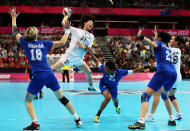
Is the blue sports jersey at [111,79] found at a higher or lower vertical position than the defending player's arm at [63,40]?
lower

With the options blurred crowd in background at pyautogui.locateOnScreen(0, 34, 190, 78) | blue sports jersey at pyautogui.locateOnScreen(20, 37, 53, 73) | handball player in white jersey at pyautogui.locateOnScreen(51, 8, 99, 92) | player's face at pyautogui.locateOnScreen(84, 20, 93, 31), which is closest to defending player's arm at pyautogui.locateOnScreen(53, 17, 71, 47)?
blue sports jersey at pyautogui.locateOnScreen(20, 37, 53, 73)

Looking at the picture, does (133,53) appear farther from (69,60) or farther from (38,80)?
(38,80)

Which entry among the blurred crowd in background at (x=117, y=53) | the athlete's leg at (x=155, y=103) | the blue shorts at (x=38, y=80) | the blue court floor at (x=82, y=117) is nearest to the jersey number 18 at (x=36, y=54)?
the blue shorts at (x=38, y=80)

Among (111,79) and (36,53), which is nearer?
(36,53)

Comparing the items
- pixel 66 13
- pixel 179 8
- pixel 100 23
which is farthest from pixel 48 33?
pixel 66 13

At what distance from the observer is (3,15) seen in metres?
31.2

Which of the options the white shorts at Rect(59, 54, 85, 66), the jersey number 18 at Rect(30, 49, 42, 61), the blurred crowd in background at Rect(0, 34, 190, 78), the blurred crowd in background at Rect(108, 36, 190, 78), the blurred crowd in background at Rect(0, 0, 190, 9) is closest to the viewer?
the jersey number 18 at Rect(30, 49, 42, 61)

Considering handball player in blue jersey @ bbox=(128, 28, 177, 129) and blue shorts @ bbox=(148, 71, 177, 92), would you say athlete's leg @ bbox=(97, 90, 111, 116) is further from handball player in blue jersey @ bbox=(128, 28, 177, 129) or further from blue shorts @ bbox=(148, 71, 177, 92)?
blue shorts @ bbox=(148, 71, 177, 92)

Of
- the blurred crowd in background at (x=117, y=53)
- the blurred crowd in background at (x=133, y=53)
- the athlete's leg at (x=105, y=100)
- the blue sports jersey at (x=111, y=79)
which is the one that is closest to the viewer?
the athlete's leg at (x=105, y=100)

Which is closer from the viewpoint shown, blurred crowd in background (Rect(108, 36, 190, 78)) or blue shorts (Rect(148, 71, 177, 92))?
blue shorts (Rect(148, 71, 177, 92))

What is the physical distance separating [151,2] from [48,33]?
511 inches

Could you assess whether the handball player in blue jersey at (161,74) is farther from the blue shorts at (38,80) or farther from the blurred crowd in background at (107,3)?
the blurred crowd in background at (107,3)

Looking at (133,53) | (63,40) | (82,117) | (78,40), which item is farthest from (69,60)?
(133,53)

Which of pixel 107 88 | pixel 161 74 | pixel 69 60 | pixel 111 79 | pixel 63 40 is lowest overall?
pixel 107 88
